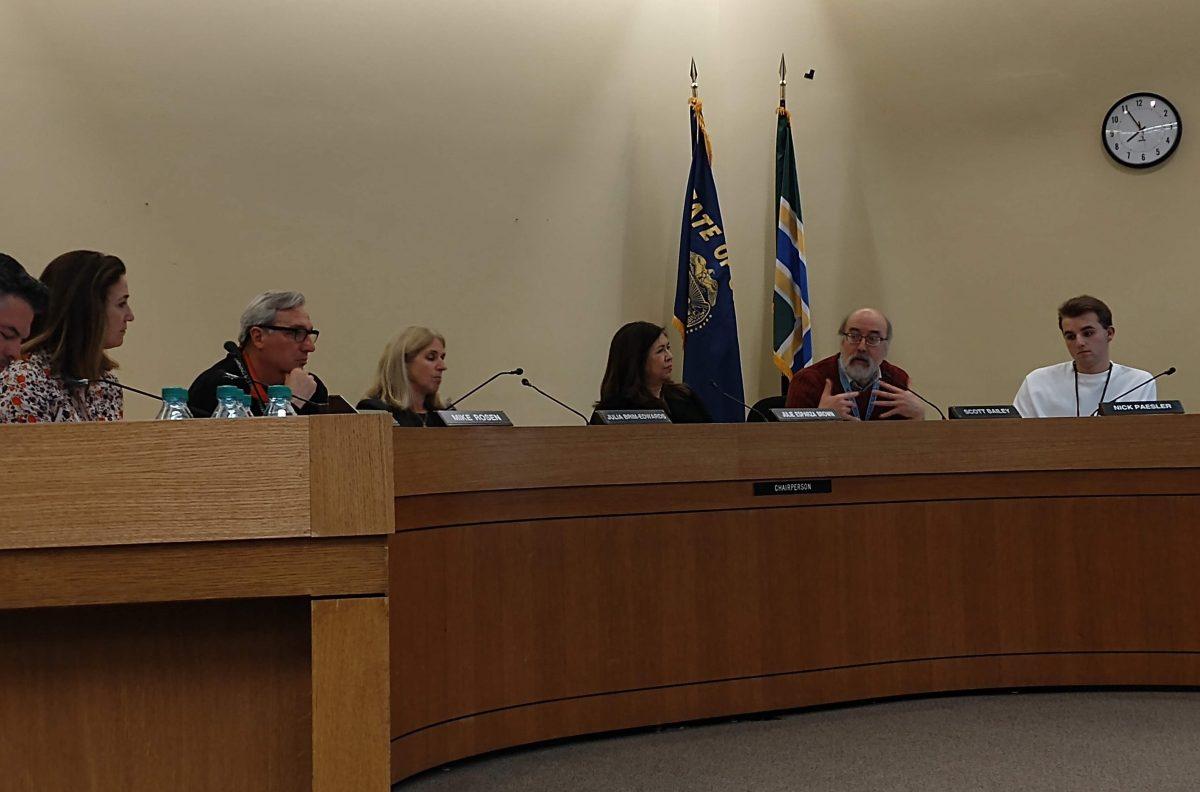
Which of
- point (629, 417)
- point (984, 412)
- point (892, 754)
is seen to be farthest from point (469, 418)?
point (984, 412)

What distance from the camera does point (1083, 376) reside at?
163 inches

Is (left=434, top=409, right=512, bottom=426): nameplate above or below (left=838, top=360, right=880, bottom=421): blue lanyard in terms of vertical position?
below

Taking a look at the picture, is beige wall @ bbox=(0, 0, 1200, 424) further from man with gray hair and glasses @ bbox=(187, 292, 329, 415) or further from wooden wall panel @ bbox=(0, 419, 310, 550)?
wooden wall panel @ bbox=(0, 419, 310, 550)

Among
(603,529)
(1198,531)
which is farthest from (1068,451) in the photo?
(603,529)

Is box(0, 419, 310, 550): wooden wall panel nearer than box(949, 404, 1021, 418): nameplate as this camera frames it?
Yes

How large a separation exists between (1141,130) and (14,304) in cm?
462

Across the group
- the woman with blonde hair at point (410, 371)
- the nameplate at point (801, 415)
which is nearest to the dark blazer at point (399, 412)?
the woman with blonde hair at point (410, 371)

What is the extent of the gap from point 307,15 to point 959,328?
3.10 m

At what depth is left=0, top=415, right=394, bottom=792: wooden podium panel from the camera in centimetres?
111

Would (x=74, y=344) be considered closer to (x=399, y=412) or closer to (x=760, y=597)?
(x=399, y=412)

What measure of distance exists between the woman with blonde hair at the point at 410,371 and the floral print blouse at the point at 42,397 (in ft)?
3.76

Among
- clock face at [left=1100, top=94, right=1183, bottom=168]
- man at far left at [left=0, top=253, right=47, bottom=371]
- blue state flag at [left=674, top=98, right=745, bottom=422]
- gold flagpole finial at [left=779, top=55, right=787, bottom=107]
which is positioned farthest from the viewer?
gold flagpole finial at [left=779, top=55, right=787, bottom=107]

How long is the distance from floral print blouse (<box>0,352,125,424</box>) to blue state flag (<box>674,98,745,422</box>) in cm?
291

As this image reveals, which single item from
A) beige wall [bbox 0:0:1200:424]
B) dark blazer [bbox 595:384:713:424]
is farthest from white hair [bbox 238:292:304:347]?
dark blazer [bbox 595:384:713:424]
